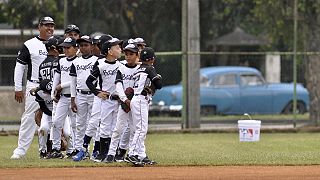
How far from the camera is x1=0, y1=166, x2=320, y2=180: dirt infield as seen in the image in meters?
12.5

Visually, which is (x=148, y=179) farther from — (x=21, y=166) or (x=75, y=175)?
(x=21, y=166)

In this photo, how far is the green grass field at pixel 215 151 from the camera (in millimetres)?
14422

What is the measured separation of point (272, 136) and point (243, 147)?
392cm

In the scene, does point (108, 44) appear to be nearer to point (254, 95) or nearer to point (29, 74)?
point (29, 74)

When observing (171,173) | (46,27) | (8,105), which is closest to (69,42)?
(46,27)

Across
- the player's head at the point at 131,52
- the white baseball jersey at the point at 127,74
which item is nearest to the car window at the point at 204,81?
the white baseball jersey at the point at 127,74

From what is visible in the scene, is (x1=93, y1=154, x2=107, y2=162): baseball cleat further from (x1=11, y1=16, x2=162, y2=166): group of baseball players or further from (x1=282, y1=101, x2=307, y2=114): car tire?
(x1=282, y1=101, x2=307, y2=114): car tire

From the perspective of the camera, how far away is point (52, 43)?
1513 centimetres

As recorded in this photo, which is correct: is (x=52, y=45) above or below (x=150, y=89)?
above

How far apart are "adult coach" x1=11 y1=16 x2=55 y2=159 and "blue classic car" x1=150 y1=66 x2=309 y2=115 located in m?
9.64

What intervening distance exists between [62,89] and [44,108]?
49 centimetres

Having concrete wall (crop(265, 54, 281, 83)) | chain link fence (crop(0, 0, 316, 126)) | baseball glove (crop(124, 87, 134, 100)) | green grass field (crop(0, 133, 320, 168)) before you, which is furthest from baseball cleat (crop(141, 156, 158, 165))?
concrete wall (crop(265, 54, 281, 83))

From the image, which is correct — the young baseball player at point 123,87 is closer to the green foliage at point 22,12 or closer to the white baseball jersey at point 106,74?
the white baseball jersey at point 106,74

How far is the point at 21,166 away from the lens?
1377cm
